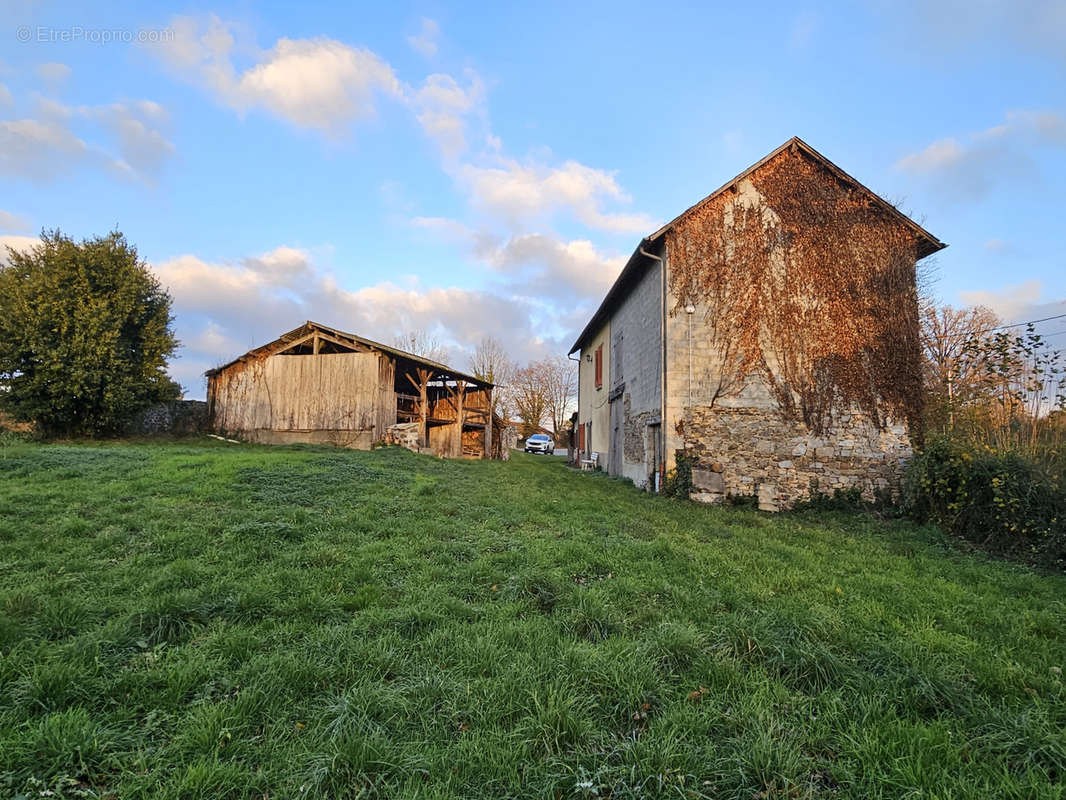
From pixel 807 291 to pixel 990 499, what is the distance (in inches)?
203

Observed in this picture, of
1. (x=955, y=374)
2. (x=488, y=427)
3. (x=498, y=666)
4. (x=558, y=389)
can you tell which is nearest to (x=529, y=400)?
(x=558, y=389)

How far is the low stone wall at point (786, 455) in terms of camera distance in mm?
10195

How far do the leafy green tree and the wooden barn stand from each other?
2622 mm

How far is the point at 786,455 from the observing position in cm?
1032

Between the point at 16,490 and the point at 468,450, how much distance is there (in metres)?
15.1

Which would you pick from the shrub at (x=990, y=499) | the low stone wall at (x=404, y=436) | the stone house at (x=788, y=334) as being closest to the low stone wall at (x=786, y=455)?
the stone house at (x=788, y=334)

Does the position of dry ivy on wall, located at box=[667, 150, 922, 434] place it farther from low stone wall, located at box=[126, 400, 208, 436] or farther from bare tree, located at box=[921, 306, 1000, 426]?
low stone wall, located at box=[126, 400, 208, 436]

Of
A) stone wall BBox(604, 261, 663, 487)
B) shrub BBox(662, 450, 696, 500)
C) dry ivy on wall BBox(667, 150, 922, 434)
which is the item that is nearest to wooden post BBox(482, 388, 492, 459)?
stone wall BBox(604, 261, 663, 487)

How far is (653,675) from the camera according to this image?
2.74 meters

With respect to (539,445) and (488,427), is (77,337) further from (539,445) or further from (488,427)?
(539,445)

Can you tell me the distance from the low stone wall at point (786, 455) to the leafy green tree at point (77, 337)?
17.4m

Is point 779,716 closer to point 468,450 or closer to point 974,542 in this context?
point 974,542

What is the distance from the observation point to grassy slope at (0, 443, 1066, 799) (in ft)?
6.66

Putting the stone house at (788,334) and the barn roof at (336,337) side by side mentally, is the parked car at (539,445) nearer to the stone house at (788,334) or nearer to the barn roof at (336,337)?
the barn roof at (336,337)
